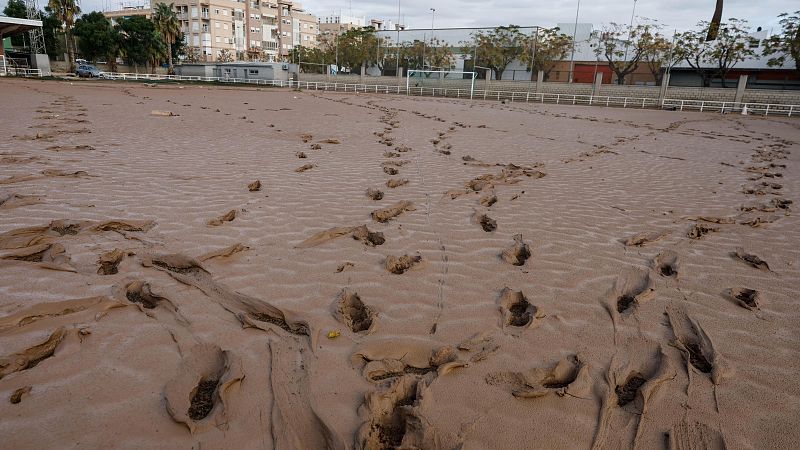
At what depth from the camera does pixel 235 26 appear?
3145 inches

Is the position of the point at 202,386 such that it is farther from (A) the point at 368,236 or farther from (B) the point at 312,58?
(B) the point at 312,58

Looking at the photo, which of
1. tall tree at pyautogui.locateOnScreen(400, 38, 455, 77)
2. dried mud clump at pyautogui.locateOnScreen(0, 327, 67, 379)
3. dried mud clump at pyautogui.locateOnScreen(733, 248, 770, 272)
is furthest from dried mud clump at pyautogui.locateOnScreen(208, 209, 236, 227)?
tall tree at pyautogui.locateOnScreen(400, 38, 455, 77)

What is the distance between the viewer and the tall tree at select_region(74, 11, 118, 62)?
153 feet

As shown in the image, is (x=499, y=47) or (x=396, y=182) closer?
(x=396, y=182)

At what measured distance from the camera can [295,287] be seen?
335 cm

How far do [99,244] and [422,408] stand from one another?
10.1 ft

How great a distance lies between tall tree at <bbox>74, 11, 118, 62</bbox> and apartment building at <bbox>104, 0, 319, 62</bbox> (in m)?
24.6

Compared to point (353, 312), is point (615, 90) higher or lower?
higher

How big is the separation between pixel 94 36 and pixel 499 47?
1586 inches

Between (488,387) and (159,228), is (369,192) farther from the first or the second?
(488,387)

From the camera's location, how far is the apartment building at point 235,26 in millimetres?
75875

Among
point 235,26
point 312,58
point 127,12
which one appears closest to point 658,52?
point 312,58

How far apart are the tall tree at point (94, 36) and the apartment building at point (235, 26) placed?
80.7ft

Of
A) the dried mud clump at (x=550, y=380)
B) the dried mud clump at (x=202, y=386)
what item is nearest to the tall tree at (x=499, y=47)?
the dried mud clump at (x=550, y=380)
